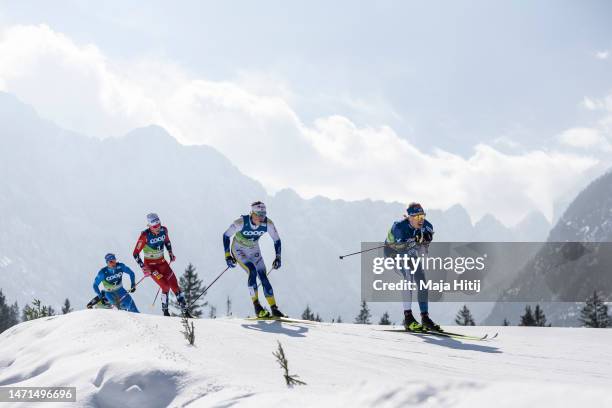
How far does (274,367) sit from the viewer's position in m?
5.63

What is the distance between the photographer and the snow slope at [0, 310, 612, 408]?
3.35 m

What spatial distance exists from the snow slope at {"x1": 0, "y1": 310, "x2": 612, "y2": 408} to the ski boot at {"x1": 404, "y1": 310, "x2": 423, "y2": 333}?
137 centimetres

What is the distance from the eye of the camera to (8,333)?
28.2 feet

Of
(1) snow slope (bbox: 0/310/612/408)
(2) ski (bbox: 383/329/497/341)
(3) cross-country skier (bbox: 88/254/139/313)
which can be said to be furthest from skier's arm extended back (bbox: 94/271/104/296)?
(2) ski (bbox: 383/329/497/341)

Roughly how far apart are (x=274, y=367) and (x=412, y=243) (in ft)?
21.0

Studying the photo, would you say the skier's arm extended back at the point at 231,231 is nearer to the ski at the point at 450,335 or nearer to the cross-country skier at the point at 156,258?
the cross-country skier at the point at 156,258

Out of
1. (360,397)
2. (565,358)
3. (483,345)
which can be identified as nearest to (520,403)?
(360,397)

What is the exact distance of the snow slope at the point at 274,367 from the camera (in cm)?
335

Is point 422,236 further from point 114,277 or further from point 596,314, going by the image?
point 596,314

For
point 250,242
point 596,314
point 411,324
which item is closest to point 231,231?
point 250,242

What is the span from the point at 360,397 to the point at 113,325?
423cm

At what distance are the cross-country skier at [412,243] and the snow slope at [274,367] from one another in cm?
145

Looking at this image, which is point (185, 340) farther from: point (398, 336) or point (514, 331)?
point (514, 331)

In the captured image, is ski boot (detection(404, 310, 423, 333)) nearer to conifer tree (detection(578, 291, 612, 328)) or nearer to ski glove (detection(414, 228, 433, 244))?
ski glove (detection(414, 228, 433, 244))
